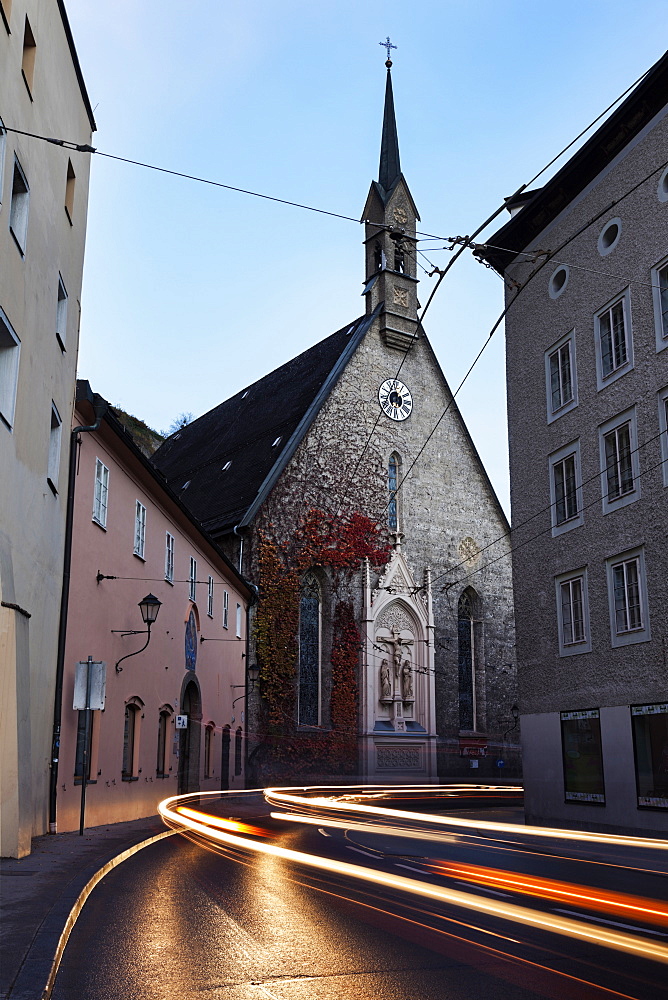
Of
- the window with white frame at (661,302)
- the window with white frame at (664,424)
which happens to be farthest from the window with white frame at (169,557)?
the window with white frame at (661,302)

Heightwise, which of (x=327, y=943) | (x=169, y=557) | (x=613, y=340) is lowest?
(x=327, y=943)

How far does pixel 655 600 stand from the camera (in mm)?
17406

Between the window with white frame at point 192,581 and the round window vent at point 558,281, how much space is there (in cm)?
1105

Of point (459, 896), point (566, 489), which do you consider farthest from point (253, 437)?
point (459, 896)

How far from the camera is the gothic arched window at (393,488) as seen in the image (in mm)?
38375

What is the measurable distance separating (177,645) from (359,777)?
1332 centimetres

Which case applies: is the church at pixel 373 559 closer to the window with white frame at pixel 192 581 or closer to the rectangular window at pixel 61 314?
the window with white frame at pixel 192 581

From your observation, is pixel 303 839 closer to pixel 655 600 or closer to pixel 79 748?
pixel 79 748

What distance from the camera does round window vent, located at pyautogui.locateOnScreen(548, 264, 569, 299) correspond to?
2138 cm

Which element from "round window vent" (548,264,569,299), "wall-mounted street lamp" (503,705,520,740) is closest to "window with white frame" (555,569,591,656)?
"round window vent" (548,264,569,299)

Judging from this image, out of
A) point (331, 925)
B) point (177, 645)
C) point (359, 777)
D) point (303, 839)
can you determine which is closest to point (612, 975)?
point (331, 925)

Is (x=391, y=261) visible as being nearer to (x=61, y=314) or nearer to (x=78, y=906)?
(x=61, y=314)

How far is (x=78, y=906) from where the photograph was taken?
7855 millimetres

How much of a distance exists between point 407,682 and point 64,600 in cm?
2287
